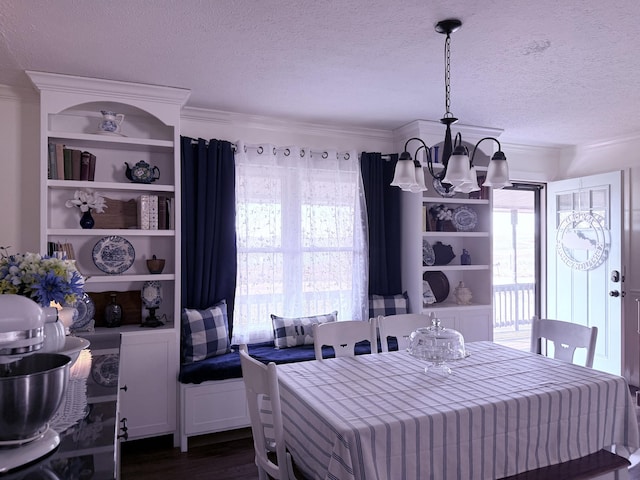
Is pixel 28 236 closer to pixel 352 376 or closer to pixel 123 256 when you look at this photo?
pixel 123 256

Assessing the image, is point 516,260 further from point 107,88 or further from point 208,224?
point 107,88

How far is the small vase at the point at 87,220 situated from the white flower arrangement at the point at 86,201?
3 cm

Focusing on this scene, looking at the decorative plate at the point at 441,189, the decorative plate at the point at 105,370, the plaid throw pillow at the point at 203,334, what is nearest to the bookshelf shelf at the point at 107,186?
the plaid throw pillow at the point at 203,334

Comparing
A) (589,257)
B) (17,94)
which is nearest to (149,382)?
(17,94)

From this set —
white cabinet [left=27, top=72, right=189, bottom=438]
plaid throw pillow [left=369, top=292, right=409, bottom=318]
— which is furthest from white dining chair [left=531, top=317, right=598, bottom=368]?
white cabinet [left=27, top=72, right=189, bottom=438]

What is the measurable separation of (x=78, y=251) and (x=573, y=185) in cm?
462

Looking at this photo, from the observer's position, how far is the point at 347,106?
344 cm

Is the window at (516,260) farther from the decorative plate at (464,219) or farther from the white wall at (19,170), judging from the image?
the white wall at (19,170)

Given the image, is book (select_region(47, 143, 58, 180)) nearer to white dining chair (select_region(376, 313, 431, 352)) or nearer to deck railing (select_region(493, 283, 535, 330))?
white dining chair (select_region(376, 313, 431, 352))

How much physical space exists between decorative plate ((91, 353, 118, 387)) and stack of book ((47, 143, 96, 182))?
155 cm

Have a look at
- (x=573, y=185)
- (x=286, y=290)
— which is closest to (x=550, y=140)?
(x=573, y=185)

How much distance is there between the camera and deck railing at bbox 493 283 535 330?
19.9ft

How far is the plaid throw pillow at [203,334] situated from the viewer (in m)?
3.18

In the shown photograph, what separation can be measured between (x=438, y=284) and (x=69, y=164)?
10.8 feet
